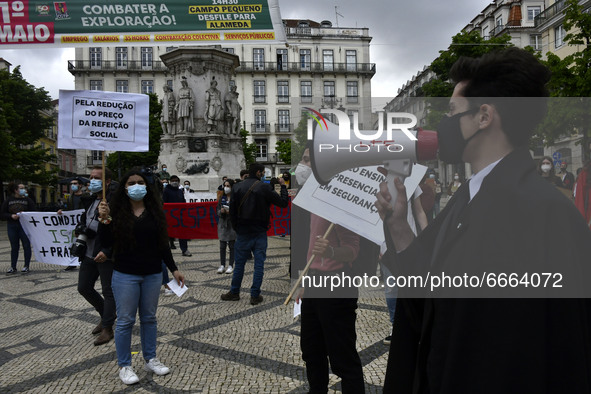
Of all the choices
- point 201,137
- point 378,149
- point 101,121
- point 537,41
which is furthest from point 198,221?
point 537,41

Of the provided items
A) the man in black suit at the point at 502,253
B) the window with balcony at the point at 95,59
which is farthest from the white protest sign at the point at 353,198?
the window with balcony at the point at 95,59

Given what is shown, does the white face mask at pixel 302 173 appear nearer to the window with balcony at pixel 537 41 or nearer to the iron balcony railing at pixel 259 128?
the window with balcony at pixel 537 41

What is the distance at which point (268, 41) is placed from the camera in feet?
18.8

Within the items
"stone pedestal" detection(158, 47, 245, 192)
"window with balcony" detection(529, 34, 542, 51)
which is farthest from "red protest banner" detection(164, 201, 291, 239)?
"window with balcony" detection(529, 34, 542, 51)

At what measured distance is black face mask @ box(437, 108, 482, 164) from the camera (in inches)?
57.6

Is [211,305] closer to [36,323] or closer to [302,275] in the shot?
[36,323]

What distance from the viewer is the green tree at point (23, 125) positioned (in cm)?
2819

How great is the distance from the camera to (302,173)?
1.89 m

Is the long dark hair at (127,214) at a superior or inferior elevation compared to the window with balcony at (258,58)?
inferior

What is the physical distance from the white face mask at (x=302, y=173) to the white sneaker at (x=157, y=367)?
2.63 m

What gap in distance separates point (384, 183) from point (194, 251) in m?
10.3

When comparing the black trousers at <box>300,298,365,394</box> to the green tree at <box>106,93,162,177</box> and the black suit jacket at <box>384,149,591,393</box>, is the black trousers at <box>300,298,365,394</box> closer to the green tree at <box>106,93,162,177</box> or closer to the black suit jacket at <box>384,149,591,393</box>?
the black suit jacket at <box>384,149,591,393</box>

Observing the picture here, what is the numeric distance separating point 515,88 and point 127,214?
10.7 ft

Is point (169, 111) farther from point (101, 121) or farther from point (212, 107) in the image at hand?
point (101, 121)
